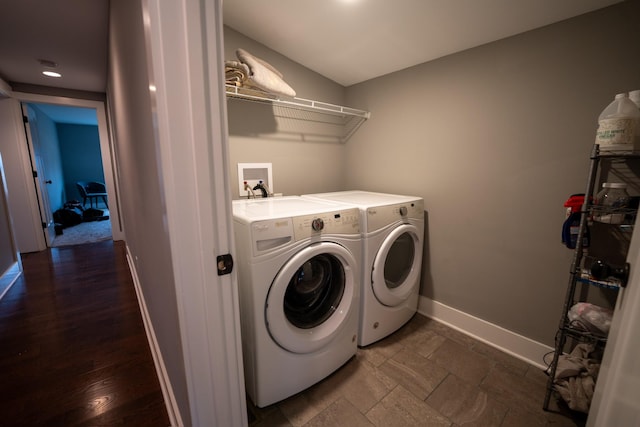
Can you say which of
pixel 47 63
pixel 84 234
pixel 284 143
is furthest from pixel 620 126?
pixel 84 234

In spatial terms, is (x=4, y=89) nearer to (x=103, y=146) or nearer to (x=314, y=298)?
(x=103, y=146)

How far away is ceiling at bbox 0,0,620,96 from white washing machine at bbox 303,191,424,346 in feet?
3.32

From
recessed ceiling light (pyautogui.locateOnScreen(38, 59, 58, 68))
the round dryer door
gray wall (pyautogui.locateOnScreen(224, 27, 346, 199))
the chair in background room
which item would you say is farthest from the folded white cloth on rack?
the chair in background room

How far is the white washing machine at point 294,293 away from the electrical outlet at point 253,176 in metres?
0.40

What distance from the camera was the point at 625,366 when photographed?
551mm

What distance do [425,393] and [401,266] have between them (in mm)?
779

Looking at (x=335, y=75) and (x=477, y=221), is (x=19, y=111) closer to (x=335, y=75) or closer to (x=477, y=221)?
(x=335, y=75)

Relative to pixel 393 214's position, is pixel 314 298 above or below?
below

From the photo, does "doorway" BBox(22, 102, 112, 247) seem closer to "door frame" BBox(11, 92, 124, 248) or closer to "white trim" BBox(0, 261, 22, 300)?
"door frame" BBox(11, 92, 124, 248)

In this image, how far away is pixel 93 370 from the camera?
149 centimetres

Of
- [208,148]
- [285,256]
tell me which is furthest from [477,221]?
[208,148]

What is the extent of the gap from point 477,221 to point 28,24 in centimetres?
341

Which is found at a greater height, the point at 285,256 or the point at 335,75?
the point at 335,75

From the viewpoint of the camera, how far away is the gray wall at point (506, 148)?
1290 mm
